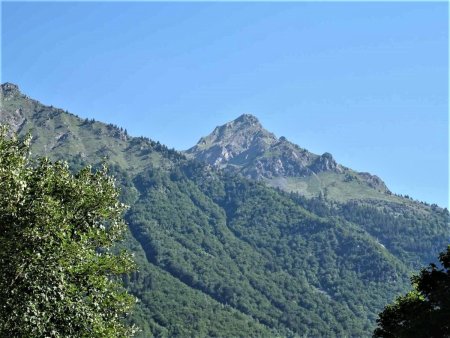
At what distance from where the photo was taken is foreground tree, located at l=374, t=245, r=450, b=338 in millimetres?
48812

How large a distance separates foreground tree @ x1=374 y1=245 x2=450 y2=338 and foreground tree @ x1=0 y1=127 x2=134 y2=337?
27157 mm

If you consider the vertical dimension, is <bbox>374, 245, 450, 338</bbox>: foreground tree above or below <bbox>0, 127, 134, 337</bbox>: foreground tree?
above

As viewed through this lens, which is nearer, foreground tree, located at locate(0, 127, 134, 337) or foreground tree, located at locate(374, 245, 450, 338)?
foreground tree, located at locate(0, 127, 134, 337)

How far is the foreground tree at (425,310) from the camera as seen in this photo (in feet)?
160

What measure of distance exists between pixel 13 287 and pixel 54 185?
9.26 m

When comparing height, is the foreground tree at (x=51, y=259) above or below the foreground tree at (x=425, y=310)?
below

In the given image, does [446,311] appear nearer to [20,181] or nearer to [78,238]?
[78,238]

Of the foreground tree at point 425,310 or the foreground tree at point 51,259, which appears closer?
the foreground tree at point 51,259

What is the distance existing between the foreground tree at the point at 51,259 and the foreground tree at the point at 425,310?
2716 cm

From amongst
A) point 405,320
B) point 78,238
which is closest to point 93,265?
point 78,238

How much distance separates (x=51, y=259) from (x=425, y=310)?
129ft

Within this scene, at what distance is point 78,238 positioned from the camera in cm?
3934

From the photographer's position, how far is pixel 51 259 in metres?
31.3

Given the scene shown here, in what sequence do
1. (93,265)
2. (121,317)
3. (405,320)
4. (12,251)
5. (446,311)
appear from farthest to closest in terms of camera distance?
(405,320), (446,311), (121,317), (93,265), (12,251)
